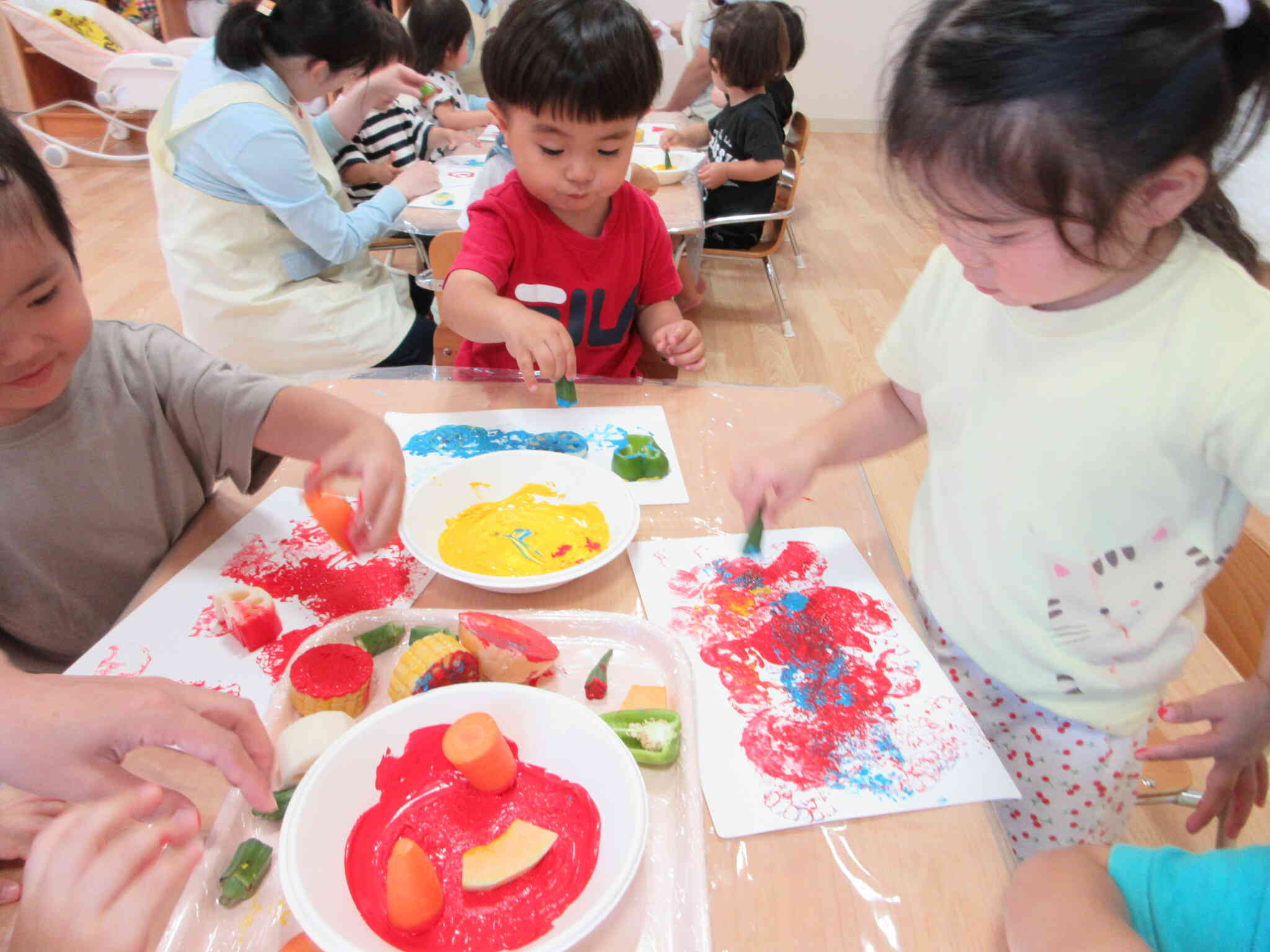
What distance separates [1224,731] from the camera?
0.71 meters

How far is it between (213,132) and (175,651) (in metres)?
1.38

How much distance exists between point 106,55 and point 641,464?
467 cm

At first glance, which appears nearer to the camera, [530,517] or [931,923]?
[931,923]

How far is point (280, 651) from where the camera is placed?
0.73m

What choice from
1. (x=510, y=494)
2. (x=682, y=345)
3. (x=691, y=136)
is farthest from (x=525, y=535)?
(x=691, y=136)

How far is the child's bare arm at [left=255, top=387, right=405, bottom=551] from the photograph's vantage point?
2.60 feet

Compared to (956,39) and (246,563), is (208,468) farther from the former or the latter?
(956,39)

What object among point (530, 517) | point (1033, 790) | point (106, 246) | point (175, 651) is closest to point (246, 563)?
point (175, 651)

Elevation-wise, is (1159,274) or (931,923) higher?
(1159,274)

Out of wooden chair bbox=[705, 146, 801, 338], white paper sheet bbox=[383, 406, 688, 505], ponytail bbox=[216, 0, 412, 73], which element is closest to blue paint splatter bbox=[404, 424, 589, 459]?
white paper sheet bbox=[383, 406, 688, 505]

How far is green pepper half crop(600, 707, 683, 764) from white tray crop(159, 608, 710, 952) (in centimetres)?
1

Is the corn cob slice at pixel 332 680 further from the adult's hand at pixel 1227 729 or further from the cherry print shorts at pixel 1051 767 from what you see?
the adult's hand at pixel 1227 729

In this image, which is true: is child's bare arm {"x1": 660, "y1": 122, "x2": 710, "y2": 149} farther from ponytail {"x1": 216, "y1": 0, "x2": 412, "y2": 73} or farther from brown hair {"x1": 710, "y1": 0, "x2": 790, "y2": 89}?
ponytail {"x1": 216, "y1": 0, "x2": 412, "y2": 73}

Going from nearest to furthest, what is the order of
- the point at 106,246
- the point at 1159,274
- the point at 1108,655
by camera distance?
1. the point at 1159,274
2. the point at 1108,655
3. the point at 106,246
